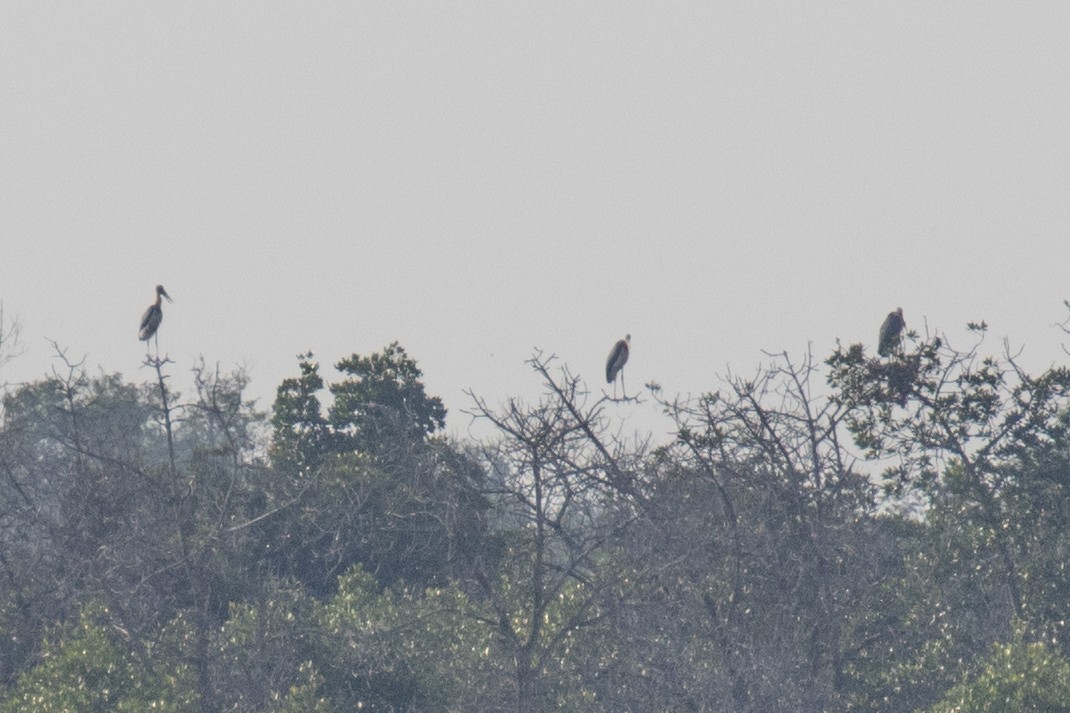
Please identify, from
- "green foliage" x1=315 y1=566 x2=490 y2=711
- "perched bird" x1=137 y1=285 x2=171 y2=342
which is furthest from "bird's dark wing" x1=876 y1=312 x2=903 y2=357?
"perched bird" x1=137 y1=285 x2=171 y2=342

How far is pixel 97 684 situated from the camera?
773 inches

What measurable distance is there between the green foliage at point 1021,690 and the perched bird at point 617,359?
8765 millimetres

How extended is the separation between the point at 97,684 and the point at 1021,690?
1193cm

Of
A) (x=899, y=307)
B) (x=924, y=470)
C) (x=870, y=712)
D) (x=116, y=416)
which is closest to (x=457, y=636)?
(x=870, y=712)

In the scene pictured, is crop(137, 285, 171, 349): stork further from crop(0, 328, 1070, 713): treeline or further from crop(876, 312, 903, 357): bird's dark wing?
crop(876, 312, 903, 357): bird's dark wing

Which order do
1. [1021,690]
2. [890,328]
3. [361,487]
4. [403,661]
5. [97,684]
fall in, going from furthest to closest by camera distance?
[361,487], [890,328], [403,661], [97,684], [1021,690]

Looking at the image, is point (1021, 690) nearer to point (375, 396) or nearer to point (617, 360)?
point (617, 360)

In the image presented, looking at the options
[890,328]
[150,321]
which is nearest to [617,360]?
[890,328]

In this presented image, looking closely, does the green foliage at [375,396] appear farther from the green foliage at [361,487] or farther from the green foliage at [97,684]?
the green foliage at [97,684]

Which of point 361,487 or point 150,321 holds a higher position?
point 150,321

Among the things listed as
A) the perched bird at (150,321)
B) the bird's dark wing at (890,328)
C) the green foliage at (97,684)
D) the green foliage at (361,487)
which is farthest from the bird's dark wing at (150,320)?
the bird's dark wing at (890,328)

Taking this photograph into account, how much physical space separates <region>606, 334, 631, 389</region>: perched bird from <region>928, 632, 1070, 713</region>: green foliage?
345 inches

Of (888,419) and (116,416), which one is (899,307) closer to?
(888,419)

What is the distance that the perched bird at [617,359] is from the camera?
23.8m
